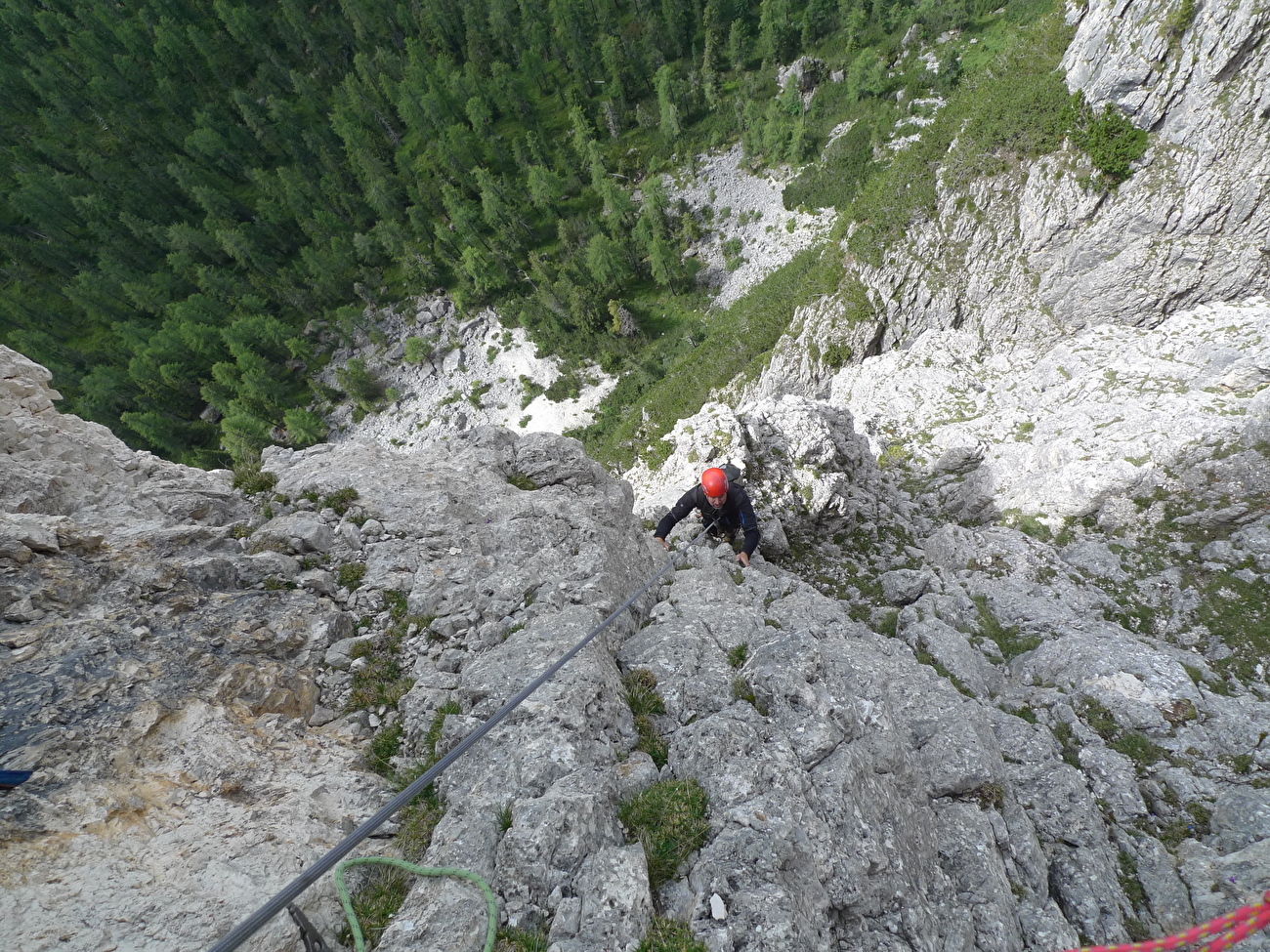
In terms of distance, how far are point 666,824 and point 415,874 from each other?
9.69ft

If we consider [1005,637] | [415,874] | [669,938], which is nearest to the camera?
[669,938]

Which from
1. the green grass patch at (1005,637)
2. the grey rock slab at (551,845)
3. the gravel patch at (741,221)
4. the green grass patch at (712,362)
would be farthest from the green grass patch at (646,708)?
the gravel patch at (741,221)

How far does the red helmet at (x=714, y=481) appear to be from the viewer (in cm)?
1284

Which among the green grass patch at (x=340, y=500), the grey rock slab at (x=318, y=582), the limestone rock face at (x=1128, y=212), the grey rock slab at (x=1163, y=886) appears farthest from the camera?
the limestone rock face at (x=1128, y=212)

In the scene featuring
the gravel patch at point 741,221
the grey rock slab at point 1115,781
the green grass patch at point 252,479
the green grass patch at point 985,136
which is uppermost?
the gravel patch at point 741,221

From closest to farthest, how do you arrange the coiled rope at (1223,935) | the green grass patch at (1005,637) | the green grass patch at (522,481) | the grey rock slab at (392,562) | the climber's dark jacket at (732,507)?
the coiled rope at (1223,935) → the grey rock slab at (392,562) → the green grass patch at (1005,637) → the climber's dark jacket at (732,507) → the green grass patch at (522,481)

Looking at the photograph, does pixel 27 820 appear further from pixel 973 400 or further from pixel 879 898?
pixel 973 400

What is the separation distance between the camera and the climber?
12.9 m

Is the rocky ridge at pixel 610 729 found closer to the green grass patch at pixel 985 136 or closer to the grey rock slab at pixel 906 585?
the grey rock slab at pixel 906 585

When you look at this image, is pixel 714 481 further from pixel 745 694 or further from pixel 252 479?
pixel 252 479

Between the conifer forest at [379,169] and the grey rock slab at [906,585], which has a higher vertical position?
the conifer forest at [379,169]

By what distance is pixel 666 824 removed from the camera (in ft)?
19.9

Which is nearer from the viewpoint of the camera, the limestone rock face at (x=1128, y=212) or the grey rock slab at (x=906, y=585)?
the grey rock slab at (x=906, y=585)

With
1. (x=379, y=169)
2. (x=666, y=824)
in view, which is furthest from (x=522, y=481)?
(x=379, y=169)
